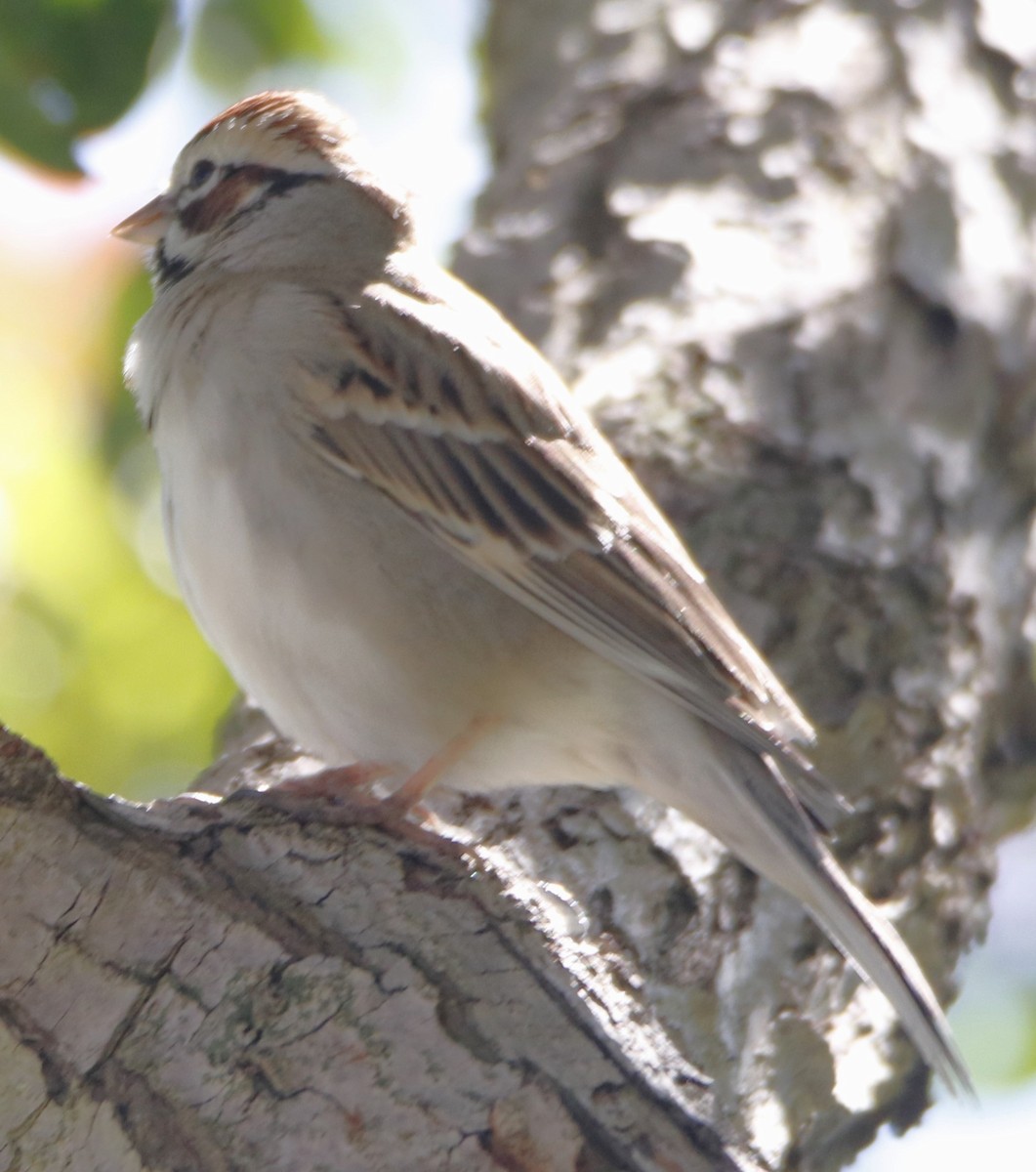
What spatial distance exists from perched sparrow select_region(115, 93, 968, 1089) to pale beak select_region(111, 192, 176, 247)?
56 cm

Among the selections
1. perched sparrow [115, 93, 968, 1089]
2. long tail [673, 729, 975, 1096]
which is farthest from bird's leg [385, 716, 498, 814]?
long tail [673, 729, 975, 1096]

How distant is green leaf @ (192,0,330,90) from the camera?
14.7ft

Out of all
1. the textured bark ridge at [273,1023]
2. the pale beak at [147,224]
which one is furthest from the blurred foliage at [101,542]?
the textured bark ridge at [273,1023]

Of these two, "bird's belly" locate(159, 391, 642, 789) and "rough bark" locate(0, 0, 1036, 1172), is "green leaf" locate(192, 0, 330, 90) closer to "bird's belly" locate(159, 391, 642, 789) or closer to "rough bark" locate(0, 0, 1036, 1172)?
"rough bark" locate(0, 0, 1036, 1172)

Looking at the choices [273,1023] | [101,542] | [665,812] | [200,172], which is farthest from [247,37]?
[273,1023]

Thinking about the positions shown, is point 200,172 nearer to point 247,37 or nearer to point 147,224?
point 147,224

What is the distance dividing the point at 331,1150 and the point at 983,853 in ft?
5.99

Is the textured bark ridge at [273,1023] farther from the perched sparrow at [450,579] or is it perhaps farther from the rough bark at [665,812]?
the perched sparrow at [450,579]

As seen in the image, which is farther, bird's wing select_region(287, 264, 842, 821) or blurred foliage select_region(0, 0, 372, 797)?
blurred foliage select_region(0, 0, 372, 797)

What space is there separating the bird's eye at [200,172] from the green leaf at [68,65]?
22cm

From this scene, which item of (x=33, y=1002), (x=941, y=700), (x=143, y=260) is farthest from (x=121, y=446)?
(x=33, y=1002)

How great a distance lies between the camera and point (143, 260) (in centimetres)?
369

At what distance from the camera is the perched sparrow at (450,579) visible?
275 centimetres

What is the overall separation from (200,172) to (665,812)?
180 centimetres
